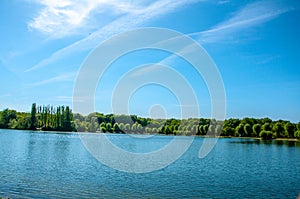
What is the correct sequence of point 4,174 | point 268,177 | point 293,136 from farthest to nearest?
point 293,136
point 268,177
point 4,174

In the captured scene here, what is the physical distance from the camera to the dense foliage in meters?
121

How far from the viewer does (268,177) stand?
28.8 m

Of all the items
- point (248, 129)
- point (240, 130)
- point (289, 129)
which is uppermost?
point (289, 129)

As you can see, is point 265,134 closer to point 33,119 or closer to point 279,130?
point 279,130

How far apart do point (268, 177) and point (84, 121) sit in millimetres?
113376

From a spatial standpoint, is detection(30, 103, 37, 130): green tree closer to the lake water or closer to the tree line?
the tree line

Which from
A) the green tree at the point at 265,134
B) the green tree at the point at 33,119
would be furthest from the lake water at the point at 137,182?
the green tree at the point at 33,119

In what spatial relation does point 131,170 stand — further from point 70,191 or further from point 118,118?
point 118,118

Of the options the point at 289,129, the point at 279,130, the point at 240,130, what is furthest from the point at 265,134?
the point at 240,130

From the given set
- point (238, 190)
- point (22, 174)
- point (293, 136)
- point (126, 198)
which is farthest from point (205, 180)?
point (293, 136)

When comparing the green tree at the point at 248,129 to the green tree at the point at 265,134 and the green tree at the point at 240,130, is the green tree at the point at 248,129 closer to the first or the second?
the green tree at the point at 240,130

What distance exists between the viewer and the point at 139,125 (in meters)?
135

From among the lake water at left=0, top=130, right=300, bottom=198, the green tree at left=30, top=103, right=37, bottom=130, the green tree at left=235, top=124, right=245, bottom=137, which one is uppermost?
the green tree at left=30, top=103, right=37, bottom=130

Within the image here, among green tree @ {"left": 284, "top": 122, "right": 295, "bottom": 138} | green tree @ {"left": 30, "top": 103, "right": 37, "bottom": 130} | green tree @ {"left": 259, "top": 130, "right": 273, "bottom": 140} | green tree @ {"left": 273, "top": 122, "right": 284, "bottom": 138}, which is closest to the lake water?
green tree @ {"left": 259, "top": 130, "right": 273, "bottom": 140}
